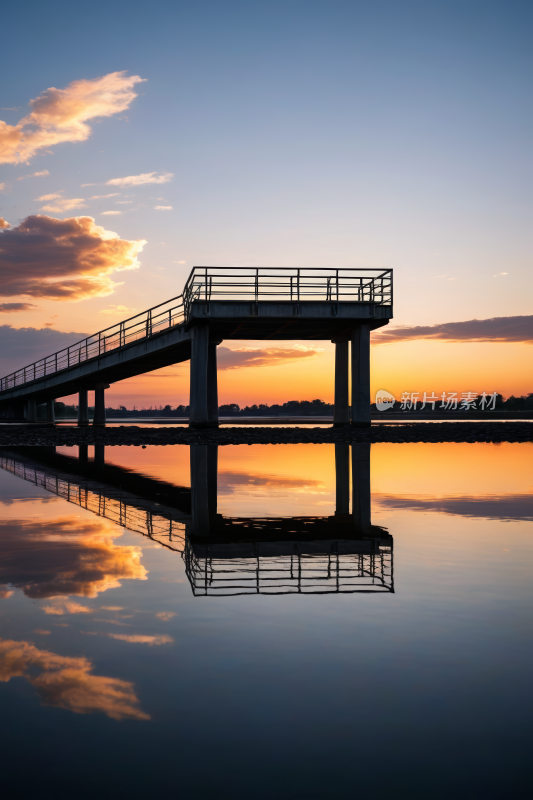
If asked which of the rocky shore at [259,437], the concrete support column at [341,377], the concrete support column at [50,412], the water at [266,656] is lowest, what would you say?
the water at [266,656]

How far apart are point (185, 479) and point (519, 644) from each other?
11515 millimetres

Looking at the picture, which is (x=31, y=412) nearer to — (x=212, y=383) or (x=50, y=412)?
(x=50, y=412)

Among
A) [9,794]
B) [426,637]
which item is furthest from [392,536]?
[9,794]

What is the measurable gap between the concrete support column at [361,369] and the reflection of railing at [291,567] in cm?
2383

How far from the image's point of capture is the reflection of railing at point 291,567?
18.2 feet

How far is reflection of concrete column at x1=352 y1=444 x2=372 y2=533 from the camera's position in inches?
348

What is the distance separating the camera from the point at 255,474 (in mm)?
16109

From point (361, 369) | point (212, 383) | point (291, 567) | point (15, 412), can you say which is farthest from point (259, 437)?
point (15, 412)

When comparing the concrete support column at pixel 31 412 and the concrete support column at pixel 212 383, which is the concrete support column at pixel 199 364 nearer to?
the concrete support column at pixel 212 383

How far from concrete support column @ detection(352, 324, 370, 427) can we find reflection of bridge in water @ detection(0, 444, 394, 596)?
55.3 feet

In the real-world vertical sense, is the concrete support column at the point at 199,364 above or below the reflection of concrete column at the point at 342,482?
above

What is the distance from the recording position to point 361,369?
3097 centimetres

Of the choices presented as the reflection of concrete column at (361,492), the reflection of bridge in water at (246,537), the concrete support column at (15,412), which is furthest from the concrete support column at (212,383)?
the concrete support column at (15,412)

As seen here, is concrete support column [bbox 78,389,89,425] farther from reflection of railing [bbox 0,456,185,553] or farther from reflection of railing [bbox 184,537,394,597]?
reflection of railing [bbox 184,537,394,597]
